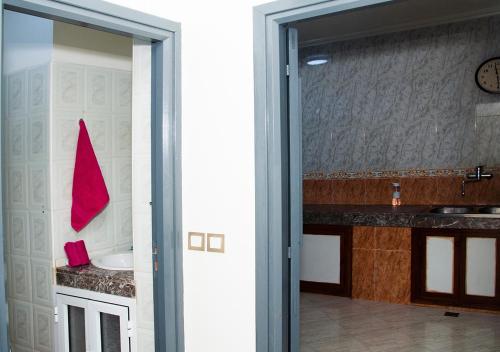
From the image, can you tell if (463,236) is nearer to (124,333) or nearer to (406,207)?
(406,207)

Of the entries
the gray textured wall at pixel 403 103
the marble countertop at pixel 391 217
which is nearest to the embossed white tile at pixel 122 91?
the marble countertop at pixel 391 217

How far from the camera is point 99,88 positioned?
9.78 ft

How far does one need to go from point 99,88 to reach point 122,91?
162mm

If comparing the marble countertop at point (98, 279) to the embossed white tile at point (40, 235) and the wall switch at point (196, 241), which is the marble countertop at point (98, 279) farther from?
the wall switch at point (196, 241)

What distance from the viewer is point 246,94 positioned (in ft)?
6.84

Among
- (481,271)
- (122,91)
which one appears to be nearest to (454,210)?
(481,271)

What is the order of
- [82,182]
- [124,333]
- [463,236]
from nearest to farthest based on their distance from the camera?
[124,333] → [82,182] → [463,236]

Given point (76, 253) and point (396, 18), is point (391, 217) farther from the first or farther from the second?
point (76, 253)

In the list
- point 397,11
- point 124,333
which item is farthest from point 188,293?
point 397,11

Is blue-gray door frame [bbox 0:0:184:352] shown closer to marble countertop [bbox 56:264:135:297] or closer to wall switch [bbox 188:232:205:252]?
wall switch [bbox 188:232:205:252]

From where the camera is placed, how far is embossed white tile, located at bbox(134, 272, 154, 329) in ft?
8.00

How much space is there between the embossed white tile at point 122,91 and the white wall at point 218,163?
0.98 m

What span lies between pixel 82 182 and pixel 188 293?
41.9 inches

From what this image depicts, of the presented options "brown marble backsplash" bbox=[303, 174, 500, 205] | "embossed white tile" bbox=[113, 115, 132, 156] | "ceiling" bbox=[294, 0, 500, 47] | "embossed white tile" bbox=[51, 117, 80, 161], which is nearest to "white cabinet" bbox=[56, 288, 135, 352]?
"embossed white tile" bbox=[51, 117, 80, 161]
